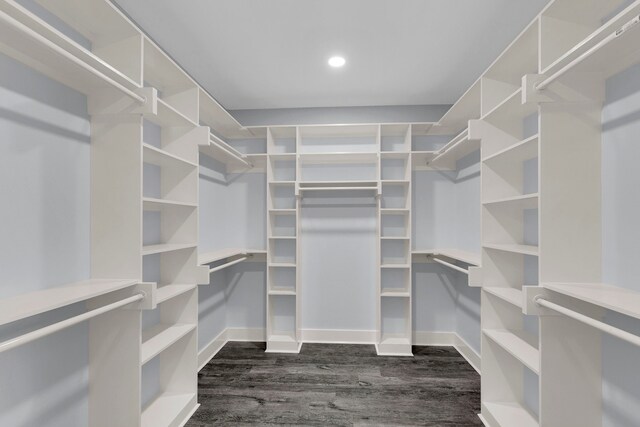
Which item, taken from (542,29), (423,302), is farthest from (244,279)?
(542,29)

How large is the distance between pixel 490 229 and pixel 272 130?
→ 2.38 meters

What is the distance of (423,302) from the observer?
364 cm

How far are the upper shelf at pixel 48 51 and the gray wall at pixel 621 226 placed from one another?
234cm

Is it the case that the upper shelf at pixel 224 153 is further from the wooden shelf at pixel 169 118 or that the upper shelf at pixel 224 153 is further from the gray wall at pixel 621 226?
the gray wall at pixel 621 226

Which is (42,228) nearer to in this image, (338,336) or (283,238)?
(283,238)

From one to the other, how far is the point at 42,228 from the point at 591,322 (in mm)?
2392

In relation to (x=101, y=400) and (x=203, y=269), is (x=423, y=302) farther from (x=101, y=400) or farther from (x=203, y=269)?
(x=101, y=400)

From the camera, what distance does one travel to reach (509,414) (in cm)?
209

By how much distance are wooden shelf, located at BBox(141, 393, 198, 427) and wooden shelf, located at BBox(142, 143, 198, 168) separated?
5.50 feet

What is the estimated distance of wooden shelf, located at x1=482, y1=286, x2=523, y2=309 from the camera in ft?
6.30

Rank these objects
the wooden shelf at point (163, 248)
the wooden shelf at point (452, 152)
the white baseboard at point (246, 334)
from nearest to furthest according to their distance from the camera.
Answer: the wooden shelf at point (163, 248) < the wooden shelf at point (452, 152) < the white baseboard at point (246, 334)

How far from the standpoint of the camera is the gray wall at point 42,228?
1309 mm

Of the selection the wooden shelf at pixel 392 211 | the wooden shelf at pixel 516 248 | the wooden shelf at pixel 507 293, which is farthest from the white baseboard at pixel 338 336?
the wooden shelf at pixel 516 248

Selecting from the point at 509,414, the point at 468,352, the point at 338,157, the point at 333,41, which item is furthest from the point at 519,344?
the point at 333,41
